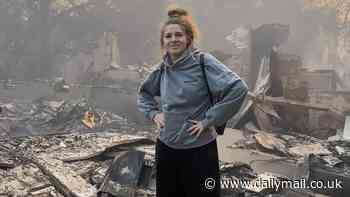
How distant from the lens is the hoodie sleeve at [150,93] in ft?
8.91

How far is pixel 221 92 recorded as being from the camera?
235 cm

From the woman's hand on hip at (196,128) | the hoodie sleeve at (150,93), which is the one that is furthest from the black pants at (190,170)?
the hoodie sleeve at (150,93)

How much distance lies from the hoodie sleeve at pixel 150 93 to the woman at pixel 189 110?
20cm

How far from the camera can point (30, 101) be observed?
13.3 m

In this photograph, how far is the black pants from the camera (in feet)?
7.85

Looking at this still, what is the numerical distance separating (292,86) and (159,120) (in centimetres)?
720

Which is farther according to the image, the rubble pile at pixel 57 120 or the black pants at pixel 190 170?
the rubble pile at pixel 57 120

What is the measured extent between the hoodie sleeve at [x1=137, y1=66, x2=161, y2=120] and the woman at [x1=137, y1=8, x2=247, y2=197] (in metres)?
0.20

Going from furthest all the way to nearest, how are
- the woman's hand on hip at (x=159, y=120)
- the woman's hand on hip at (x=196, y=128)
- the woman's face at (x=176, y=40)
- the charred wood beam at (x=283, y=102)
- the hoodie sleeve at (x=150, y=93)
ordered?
the charred wood beam at (x=283, y=102), the hoodie sleeve at (x=150, y=93), the woman's hand on hip at (x=159, y=120), the woman's face at (x=176, y=40), the woman's hand on hip at (x=196, y=128)

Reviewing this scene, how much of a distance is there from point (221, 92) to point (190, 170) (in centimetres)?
58

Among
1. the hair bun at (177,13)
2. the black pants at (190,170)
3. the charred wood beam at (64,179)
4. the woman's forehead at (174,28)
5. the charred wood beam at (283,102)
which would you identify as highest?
the hair bun at (177,13)

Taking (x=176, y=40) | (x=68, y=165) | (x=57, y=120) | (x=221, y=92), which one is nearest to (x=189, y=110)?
(x=221, y=92)

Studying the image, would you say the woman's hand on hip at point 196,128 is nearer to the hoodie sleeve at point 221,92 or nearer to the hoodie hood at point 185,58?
the hoodie sleeve at point 221,92

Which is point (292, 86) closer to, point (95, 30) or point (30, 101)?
point (30, 101)
